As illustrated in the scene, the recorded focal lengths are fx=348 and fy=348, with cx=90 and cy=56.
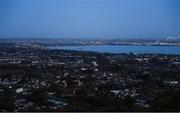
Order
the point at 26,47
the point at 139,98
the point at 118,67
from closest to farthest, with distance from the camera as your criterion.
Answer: the point at 139,98, the point at 118,67, the point at 26,47

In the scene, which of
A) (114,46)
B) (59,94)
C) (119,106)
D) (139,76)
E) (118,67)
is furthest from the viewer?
(114,46)

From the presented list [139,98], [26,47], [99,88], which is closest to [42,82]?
[99,88]

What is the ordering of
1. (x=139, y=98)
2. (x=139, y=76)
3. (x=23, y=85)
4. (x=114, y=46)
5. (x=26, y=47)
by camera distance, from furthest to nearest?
(x=114, y=46) < (x=26, y=47) < (x=139, y=76) < (x=23, y=85) < (x=139, y=98)

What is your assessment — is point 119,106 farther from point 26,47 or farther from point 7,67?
point 26,47

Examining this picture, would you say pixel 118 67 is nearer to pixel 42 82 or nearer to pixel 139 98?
pixel 42 82

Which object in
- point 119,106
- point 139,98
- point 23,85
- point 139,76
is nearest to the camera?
point 119,106

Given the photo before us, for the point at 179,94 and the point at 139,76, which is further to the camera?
the point at 139,76

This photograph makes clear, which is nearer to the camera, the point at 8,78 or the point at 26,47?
Result: the point at 8,78

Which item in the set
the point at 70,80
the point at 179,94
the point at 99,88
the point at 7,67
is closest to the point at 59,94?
the point at 99,88
